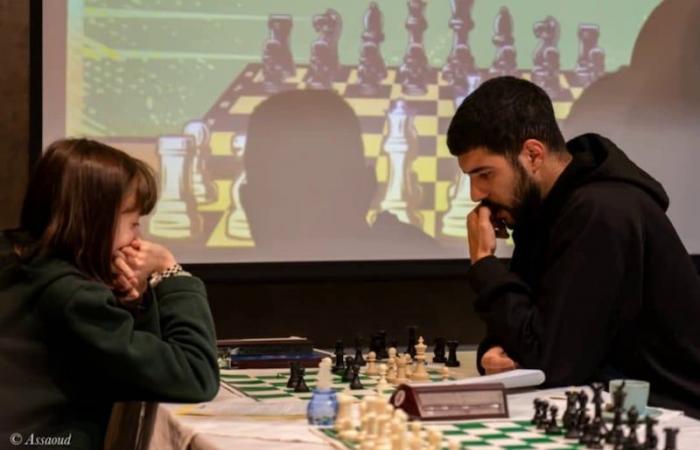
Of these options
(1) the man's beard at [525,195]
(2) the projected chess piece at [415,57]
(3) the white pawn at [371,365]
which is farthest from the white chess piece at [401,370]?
(2) the projected chess piece at [415,57]

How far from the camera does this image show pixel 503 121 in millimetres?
3059

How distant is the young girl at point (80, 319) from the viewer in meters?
2.30

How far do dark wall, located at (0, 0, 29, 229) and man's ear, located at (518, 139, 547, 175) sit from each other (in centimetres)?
225

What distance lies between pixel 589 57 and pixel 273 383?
8.46 ft

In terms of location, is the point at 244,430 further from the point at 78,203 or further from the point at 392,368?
the point at 392,368

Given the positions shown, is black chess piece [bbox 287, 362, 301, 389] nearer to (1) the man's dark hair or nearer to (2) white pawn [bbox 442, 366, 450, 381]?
(2) white pawn [bbox 442, 366, 450, 381]

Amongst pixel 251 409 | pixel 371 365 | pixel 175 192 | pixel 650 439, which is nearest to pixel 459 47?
pixel 175 192

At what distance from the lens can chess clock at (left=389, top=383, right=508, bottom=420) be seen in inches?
94.6

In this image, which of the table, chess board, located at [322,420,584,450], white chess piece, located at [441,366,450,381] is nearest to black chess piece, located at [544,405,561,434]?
chess board, located at [322,420,584,450]

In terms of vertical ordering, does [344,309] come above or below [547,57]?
below

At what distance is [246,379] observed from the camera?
9.80ft

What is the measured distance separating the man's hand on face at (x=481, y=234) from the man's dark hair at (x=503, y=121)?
0.20 metres

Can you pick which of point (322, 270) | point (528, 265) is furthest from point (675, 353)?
point (322, 270)

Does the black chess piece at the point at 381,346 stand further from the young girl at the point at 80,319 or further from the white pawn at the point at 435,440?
the white pawn at the point at 435,440
